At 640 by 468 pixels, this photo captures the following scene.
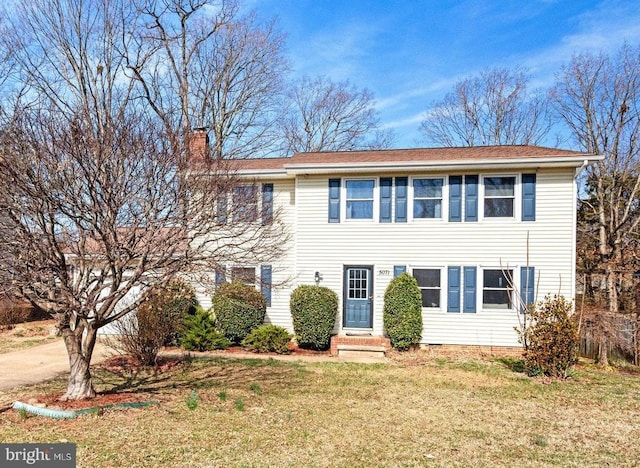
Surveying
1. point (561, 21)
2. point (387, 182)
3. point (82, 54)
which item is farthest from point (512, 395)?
A: point (82, 54)

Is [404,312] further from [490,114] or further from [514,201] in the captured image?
[490,114]

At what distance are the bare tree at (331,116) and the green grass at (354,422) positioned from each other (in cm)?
2033

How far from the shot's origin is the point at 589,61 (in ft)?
59.7

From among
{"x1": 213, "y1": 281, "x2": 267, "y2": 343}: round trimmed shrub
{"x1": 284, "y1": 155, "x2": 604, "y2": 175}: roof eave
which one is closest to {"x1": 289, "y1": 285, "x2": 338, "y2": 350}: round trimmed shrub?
{"x1": 213, "y1": 281, "x2": 267, "y2": 343}: round trimmed shrub

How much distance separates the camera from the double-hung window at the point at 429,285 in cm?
1177

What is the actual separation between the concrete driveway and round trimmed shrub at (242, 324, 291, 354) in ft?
11.5

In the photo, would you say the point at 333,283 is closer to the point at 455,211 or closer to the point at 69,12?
the point at 455,211

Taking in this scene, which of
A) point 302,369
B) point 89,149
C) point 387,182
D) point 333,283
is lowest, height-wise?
point 302,369

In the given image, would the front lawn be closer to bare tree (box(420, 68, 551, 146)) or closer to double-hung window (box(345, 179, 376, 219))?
double-hung window (box(345, 179, 376, 219))

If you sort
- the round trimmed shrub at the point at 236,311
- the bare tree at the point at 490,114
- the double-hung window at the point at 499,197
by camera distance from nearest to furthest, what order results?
1. the double-hung window at the point at 499,197
2. the round trimmed shrub at the point at 236,311
3. the bare tree at the point at 490,114

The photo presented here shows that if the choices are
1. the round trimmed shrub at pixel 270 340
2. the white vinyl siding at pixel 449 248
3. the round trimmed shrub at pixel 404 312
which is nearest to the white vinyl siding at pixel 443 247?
the white vinyl siding at pixel 449 248

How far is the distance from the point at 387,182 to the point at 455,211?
6.76 ft

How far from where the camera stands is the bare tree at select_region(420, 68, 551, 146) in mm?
24781

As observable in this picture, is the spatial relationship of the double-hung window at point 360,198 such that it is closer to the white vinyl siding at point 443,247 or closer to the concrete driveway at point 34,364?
the white vinyl siding at point 443,247
